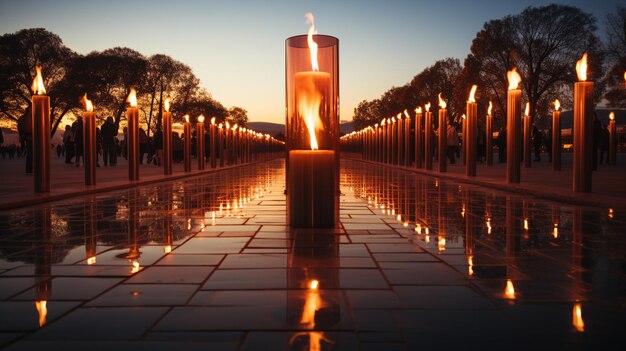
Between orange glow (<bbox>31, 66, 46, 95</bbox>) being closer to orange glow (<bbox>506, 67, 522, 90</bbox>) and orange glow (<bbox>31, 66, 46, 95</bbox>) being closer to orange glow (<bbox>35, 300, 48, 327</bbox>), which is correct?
orange glow (<bbox>35, 300, 48, 327</bbox>)

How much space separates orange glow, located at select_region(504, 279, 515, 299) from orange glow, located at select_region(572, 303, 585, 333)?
314 mm

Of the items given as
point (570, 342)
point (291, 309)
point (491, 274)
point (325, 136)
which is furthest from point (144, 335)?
point (325, 136)

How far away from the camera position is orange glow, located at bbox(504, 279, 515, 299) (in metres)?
2.96

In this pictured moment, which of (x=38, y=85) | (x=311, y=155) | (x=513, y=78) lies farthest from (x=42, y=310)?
(x=513, y=78)

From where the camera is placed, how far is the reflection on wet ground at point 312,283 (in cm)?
236

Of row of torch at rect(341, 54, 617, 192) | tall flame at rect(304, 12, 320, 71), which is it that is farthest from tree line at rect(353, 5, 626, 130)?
tall flame at rect(304, 12, 320, 71)

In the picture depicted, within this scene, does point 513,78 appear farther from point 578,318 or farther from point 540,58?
point 540,58

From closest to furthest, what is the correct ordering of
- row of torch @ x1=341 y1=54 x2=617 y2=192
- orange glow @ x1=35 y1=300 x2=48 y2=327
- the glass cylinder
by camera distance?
orange glow @ x1=35 y1=300 x2=48 y2=327
the glass cylinder
row of torch @ x1=341 y1=54 x2=617 y2=192

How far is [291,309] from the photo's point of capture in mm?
2707

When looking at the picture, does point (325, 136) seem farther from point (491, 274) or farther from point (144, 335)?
point (144, 335)

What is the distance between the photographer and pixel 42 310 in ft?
8.91

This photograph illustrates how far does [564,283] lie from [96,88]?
47447mm

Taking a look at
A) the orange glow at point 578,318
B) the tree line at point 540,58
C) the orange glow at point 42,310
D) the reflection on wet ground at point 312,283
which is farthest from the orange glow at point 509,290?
the tree line at point 540,58

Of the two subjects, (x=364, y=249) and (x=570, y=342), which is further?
(x=364, y=249)
